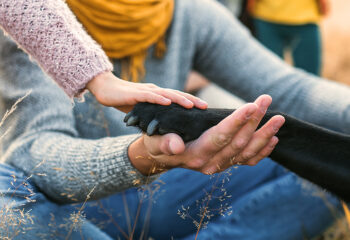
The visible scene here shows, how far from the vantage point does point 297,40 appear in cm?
237

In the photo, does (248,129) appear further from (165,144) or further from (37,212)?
(37,212)

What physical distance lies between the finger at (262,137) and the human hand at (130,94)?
0.34 ft

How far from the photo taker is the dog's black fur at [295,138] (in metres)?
0.72

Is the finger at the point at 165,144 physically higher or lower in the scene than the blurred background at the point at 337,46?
higher

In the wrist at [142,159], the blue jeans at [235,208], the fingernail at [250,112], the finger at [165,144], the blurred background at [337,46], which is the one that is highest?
the fingernail at [250,112]

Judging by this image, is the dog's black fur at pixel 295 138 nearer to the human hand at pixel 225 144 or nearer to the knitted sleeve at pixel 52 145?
the human hand at pixel 225 144

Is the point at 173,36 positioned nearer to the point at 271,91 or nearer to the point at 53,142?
the point at 271,91

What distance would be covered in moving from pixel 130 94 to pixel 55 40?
0.19m

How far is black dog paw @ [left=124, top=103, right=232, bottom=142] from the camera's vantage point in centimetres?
72

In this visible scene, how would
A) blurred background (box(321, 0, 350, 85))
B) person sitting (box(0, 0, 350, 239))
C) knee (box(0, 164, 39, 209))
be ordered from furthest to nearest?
blurred background (box(321, 0, 350, 85))
knee (box(0, 164, 39, 209))
person sitting (box(0, 0, 350, 239))

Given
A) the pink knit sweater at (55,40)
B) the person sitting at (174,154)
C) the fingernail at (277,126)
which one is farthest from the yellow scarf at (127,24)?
the fingernail at (277,126)

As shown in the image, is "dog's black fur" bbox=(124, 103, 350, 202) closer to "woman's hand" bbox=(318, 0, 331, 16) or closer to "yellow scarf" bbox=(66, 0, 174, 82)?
"yellow scarf" bbox=(66, 0, 174, 82)

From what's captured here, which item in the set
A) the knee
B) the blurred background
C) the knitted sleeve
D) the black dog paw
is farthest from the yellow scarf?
the blurred background

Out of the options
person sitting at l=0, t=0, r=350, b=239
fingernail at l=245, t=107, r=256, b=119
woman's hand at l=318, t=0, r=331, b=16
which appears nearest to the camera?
fingernail at l=245, t=107, r=256, b=119
